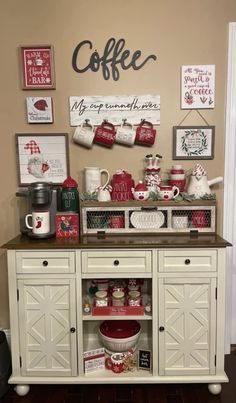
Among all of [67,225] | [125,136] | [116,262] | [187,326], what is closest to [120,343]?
[187,326]

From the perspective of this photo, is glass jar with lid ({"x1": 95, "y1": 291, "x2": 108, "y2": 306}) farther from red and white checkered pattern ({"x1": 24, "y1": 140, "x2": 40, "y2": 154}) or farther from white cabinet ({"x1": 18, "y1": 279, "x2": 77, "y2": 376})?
red and white checkered pattern ({"x1": 24, "y1": 140, "x2": 40, "y2": 154})

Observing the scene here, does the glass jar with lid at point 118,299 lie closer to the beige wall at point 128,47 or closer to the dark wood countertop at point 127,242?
the dark wood countertop at point 127,242

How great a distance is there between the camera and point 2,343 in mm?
1932

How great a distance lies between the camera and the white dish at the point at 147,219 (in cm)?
190

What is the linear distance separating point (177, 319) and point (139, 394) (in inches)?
18.8

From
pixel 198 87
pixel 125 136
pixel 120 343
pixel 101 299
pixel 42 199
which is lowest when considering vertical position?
pixel 120 343

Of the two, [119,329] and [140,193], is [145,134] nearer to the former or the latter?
[140,193]

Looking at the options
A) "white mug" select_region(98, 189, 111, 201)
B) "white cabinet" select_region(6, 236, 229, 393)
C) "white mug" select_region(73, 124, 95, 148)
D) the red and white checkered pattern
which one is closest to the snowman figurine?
"white mug" select_region(98, 189, 111, 201)

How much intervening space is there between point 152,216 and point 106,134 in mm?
572

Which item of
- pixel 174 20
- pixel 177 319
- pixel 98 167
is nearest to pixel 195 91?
pixel 174 20

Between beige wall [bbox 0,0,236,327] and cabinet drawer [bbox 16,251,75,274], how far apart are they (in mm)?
600

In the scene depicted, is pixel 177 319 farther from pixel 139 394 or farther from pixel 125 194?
pixel 125 194

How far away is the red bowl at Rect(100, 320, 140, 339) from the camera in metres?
1.88

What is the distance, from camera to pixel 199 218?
6.23ft
